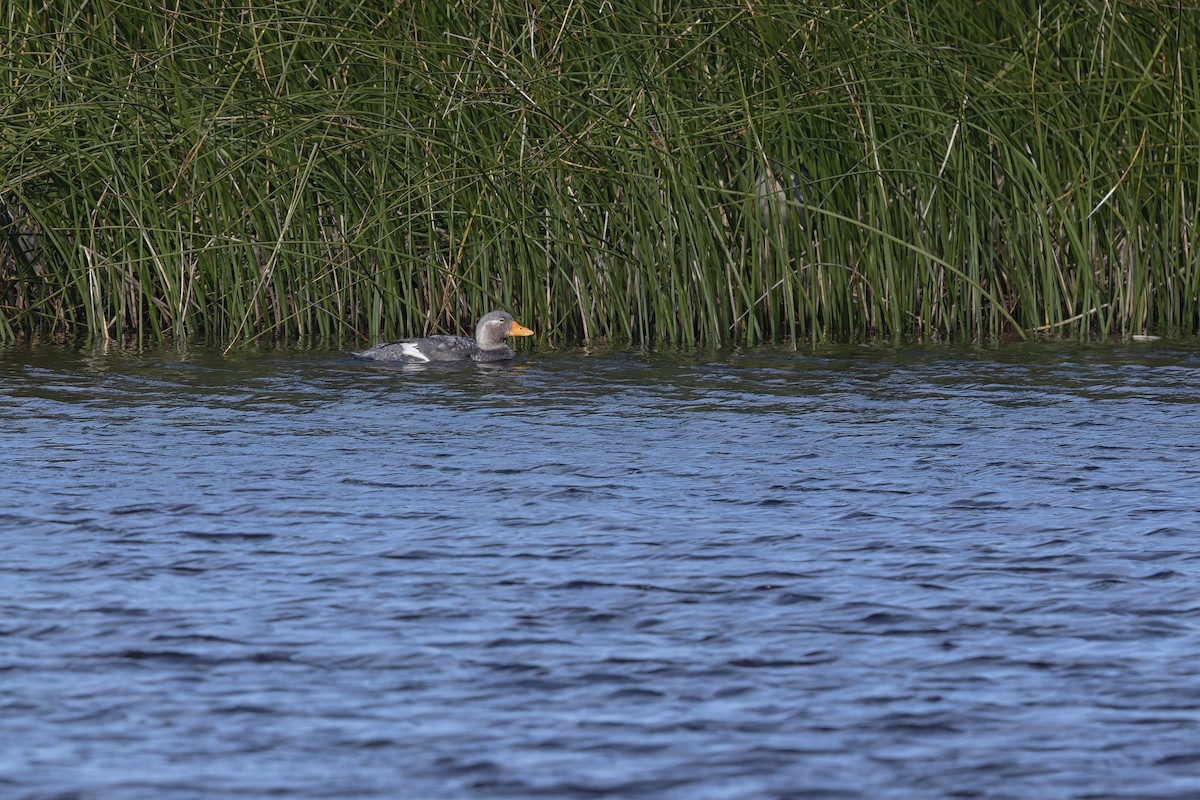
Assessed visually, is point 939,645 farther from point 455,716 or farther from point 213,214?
point 213,214

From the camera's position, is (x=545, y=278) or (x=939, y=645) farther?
(x=545, y=278)

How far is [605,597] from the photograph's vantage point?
19.1 ft

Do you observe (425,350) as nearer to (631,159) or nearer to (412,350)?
(412,350)

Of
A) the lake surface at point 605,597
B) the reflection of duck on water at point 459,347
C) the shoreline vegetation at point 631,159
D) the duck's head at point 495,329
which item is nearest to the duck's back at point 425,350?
the reflection of duck on water at point 459,347

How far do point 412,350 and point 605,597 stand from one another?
5.80 meters

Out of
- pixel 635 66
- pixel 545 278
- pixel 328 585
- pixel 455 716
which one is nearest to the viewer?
pixel 455 716

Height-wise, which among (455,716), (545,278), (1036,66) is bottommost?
(455,716)

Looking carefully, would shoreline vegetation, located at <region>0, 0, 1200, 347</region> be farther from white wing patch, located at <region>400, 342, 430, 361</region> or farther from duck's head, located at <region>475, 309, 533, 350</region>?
white wing patch, located at <region>400, 342, 430, 361</region>

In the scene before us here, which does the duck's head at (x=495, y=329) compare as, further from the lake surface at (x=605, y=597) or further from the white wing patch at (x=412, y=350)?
the lake surface at (x=605, y=597)

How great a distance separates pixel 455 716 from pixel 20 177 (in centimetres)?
792

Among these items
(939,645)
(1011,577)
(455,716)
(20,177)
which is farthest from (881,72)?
(455,716)

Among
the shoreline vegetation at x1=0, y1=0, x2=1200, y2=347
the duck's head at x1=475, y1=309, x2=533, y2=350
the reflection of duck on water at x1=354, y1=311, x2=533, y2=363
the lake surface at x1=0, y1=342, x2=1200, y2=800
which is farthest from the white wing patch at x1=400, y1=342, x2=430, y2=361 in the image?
the lake surface at x1=0, y1=342, x2=1200, y2=800

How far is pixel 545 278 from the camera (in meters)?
12.4

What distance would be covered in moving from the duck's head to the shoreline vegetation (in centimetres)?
28
